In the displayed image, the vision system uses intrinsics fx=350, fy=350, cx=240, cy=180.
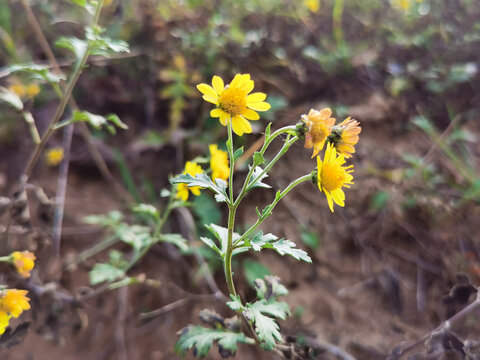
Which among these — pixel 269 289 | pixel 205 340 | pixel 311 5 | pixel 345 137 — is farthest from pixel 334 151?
pixel 311 5

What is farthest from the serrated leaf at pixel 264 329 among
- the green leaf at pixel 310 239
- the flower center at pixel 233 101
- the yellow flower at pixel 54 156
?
the yellow flower at pixel 54 156

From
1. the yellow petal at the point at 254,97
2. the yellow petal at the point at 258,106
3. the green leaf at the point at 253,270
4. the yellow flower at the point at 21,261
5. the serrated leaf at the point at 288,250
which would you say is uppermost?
the yellow petal at the point at 254,97

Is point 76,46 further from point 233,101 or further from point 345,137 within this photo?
point 345,137

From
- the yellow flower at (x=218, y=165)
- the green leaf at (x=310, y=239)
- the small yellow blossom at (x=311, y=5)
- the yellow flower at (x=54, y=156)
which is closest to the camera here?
the yellow flower at (x=218, y=165)

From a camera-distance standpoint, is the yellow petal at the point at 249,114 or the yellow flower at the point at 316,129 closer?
the yellow flower at the point at 316,129

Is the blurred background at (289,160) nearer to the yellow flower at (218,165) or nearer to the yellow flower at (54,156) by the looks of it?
the yellow flower at (54,156)

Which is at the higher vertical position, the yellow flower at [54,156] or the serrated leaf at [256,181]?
the serrated leaf at [256,181]

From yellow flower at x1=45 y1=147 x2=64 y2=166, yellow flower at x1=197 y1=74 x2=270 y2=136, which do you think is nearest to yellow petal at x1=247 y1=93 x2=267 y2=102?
yellow flower at x1=197 y1=74 x2=270 y2=136
